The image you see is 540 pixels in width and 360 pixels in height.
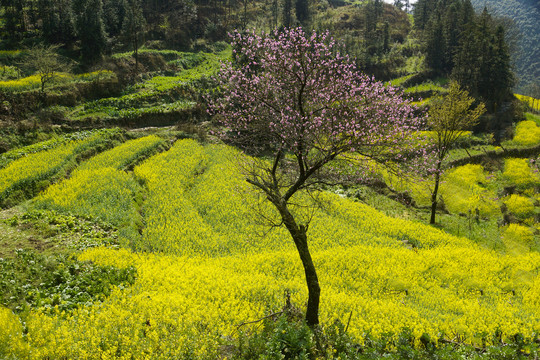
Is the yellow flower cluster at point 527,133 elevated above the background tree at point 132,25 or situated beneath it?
situated beneath

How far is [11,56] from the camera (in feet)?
151

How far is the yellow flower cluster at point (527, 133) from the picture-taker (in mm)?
40969

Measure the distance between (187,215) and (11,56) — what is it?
165 ft

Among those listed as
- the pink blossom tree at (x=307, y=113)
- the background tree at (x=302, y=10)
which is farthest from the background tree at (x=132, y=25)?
the pink blossom tree at (x=307, y=113)

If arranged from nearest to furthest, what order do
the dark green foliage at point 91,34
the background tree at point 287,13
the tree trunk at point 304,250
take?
the tree trunk at point 304,250 < the dark green foliage at point 91,34 < the background tree at point 287,13

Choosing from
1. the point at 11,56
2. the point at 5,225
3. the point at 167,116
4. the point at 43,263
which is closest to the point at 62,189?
the point at 5,225

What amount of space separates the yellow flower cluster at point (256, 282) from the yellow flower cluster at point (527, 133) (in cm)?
2986

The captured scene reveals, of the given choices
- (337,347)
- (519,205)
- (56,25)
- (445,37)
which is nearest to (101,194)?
(337,347)

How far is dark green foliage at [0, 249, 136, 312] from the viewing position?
29.5ft

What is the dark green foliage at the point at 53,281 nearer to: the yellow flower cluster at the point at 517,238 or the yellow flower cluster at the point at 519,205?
the yellow flower cluster at the point at 517,238

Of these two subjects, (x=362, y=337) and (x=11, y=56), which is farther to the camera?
(x=11, y=56)

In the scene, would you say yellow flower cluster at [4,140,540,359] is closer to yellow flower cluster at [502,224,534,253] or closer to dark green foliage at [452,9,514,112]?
yellow flower cluster at [502,224,534,253]

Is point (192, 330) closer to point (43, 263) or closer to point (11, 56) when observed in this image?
point (43, 263)

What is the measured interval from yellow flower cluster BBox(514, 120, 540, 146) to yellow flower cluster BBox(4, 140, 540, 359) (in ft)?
98.0
